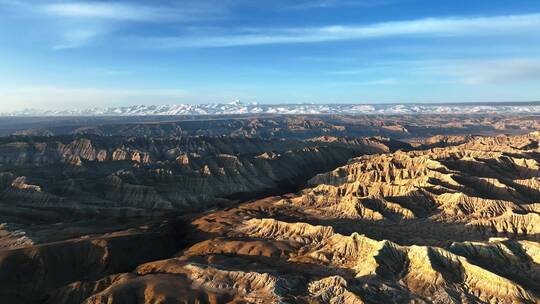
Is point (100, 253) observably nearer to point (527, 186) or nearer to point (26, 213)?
point (26, 213)

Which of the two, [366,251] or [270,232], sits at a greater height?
[366,251]

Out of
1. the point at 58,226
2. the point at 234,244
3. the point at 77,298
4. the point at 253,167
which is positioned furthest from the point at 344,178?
the point at 77,298

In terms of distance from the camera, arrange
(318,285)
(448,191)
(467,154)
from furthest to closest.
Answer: (467,154) < (448,191) < (318,285)

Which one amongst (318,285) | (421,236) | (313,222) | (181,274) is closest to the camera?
(318,285)

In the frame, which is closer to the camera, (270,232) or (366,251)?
(366,251)

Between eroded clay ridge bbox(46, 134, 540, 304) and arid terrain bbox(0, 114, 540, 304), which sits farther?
arid terrain bbox(0, 114, 540, 304)
